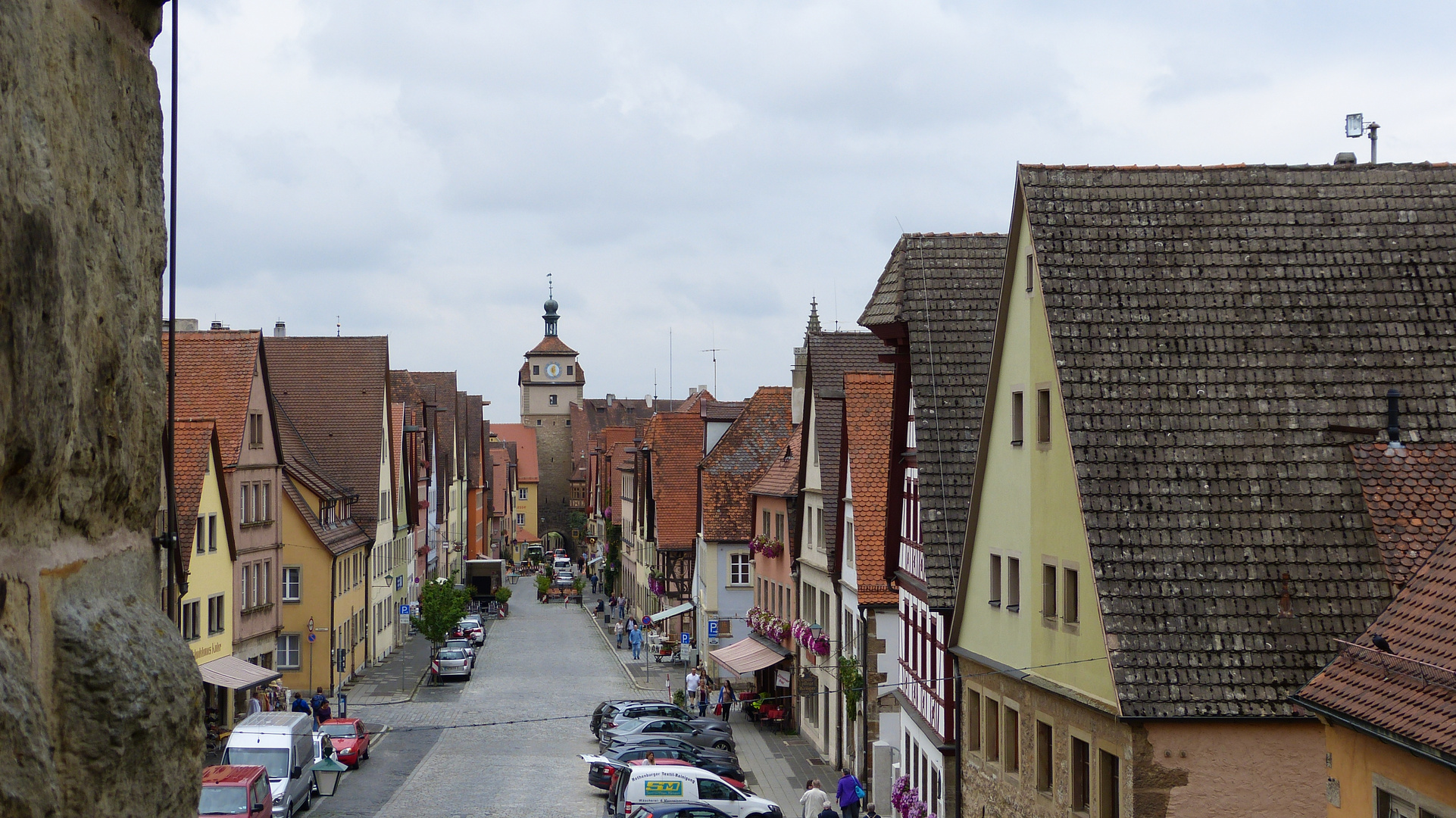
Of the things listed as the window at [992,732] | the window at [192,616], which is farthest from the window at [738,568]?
the window at [992,732]

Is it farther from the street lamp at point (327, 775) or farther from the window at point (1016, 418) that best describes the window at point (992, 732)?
the street lamp at point (327, 775)

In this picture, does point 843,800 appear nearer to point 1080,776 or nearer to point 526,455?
point 1080,776

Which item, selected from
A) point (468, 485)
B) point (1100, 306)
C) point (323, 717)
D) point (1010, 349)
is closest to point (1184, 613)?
point (1100, 306)

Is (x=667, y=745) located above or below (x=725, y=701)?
above

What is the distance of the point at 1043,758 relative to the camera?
1686 cm

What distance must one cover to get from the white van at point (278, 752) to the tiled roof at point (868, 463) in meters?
10.8

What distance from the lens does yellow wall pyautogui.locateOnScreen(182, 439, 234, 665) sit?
107ft

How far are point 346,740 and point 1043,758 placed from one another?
1883cm

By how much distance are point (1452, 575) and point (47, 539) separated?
38.9 feet

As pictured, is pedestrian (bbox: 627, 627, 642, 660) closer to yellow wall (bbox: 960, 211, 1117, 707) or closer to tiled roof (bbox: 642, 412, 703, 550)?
tiled roof (bbox: 642, 412, 703, 550)

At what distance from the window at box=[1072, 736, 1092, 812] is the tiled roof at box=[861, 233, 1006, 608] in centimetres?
595

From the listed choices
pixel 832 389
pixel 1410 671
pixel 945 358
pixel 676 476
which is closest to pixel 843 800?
pixel 945 358

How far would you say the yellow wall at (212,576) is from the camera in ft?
107

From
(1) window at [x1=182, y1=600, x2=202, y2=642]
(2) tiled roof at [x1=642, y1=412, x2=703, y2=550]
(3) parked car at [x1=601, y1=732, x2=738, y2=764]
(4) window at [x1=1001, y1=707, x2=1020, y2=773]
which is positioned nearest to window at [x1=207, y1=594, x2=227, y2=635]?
(1) window at [x1=182, y1=600, x2=202, y2=642]
